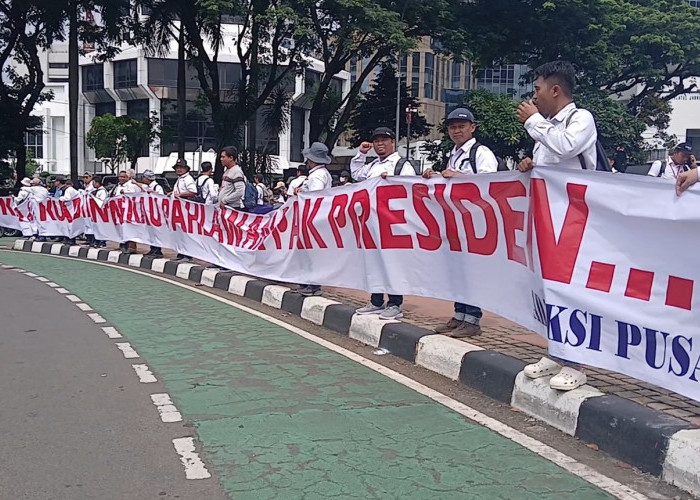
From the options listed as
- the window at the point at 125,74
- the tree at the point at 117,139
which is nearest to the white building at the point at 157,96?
the window at the point at 125,74

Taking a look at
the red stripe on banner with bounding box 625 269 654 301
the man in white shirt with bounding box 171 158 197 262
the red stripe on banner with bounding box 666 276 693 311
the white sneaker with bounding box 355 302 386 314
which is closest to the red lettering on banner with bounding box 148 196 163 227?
the man in white shirt with bounding box 171 158 197 262

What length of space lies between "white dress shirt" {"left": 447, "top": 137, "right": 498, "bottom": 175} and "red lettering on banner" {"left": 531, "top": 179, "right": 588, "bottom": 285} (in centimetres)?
145

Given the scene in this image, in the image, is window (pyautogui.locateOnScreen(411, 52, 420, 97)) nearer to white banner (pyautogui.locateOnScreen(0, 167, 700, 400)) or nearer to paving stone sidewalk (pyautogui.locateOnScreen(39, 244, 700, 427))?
paving stone sidewalk (pyautogui.locateOnScreen(39, 244, 700, 427))

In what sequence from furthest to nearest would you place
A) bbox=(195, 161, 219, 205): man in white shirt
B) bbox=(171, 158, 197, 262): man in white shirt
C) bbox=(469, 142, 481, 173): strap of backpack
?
bbox=(171, 158, 197, 262): man in white shirt → bbox=(195, 161, 219, 205): man in white shirt → bbox=(469, 142, 481, 173): strap of backpack

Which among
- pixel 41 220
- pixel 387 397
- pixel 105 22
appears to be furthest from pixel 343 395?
pixel 105 22

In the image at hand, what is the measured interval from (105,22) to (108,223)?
41.9ft

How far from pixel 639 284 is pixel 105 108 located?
239 feet

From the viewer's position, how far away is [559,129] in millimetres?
5125

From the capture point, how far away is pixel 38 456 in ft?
14.6

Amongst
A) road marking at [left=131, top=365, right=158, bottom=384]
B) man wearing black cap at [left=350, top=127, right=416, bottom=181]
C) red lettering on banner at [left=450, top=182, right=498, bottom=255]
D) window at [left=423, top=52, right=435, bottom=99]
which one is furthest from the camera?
window at [left=423, top=52, right=435, bottom=99]

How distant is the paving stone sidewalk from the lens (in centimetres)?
509

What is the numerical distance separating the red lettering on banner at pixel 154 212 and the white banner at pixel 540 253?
5.05m

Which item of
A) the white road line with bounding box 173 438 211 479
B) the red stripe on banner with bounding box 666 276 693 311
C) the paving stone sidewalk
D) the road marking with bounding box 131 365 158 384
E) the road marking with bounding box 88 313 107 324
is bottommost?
the road marking with bounding box 88 313 107 324

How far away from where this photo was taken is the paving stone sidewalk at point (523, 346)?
16.7 ft
